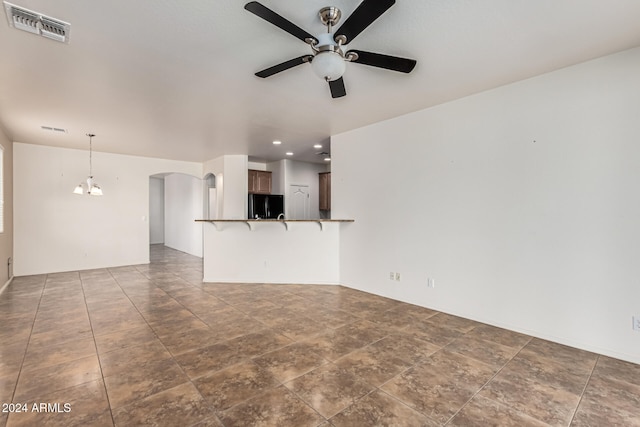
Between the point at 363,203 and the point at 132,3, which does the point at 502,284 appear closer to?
the point at 363,203

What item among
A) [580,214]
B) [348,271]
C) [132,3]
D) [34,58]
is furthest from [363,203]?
[34,58]

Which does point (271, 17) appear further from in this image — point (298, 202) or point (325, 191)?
point (325, 191)

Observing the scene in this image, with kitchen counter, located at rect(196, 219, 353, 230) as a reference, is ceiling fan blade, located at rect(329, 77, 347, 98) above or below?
above

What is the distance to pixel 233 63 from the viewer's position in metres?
2.72

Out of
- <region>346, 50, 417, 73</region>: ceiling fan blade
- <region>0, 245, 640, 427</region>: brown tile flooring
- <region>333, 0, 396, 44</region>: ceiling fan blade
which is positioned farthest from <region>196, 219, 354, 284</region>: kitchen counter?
<region>333, 0, 396, 44</region>: ceiling fan blade

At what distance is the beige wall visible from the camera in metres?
4.90

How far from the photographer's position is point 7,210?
5262 millimetres

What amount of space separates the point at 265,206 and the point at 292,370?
5341 millimetres

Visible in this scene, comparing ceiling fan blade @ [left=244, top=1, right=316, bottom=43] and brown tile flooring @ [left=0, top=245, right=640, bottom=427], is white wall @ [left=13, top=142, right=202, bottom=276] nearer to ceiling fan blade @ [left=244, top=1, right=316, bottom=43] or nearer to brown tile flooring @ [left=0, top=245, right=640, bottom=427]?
brown tile flooring @ [left=0, top=245, right=640, bottom=427]

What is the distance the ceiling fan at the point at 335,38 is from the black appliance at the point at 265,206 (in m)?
5.05

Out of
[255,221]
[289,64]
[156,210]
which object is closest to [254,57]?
[289,64]

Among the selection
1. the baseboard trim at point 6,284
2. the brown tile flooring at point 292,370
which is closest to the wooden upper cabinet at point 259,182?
the brown tile flooring at point 292,370

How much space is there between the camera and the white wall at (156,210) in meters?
11.4

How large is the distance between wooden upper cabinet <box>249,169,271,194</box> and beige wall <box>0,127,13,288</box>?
4441mm
